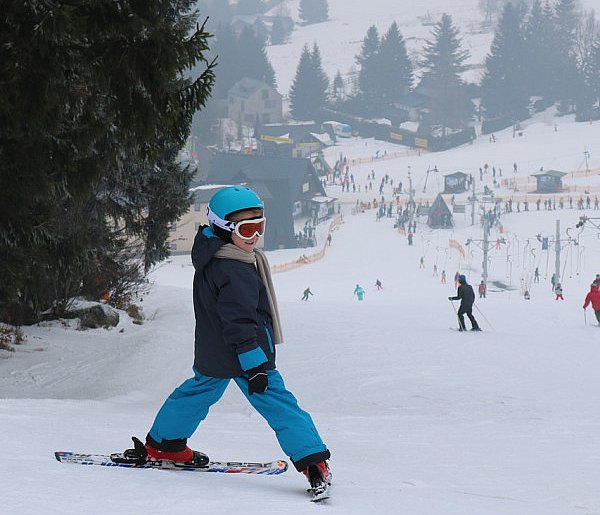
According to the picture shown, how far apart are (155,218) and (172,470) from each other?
1013 centimetres

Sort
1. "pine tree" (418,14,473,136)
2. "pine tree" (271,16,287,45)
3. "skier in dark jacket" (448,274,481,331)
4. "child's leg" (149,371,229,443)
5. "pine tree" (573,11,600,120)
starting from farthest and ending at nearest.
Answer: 1. "pine tree" (271,16,287,45)
2. "pine tree" (418,14,473,136)
3. "pine tree" (573,11,600,120)
4. "skier in dark jacket" (448,274,481,331)
5. "child's leg" (149,371,229,443)

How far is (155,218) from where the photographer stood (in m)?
14.4

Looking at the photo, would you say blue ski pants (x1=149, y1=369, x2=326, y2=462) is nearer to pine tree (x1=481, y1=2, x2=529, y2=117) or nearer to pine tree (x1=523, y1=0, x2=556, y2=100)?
pine tree (x1=481, y1=2, x2=529, y2=117)

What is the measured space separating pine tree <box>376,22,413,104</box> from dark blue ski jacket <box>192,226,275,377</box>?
116 m

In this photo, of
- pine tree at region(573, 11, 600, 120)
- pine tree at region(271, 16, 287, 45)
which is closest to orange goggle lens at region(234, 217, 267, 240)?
pine tree at region(573, 11, 600, 120)

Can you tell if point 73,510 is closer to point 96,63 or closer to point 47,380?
point 96,63

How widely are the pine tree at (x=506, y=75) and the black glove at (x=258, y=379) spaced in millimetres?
110584

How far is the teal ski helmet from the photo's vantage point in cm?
422

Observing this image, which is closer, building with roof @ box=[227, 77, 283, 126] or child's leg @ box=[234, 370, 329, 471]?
child's leg @ box=[234, 370, 329, 471]

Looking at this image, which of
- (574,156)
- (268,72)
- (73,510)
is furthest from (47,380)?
(268,72)

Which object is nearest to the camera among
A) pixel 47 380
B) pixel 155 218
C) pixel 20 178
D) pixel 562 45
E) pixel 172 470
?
pixel 172 470

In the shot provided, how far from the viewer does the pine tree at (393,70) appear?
120 meters

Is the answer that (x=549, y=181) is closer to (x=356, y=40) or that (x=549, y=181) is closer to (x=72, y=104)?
(x=72, y=104)

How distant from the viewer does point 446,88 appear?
114 meters
